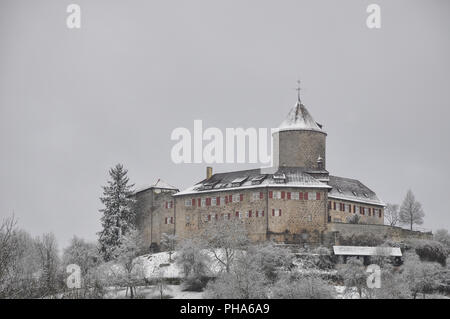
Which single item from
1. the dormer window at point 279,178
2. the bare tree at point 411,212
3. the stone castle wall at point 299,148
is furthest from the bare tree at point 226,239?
the bare tree at point 411,212

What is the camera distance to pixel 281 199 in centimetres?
8075

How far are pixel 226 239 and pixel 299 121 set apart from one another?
1470 centimetres

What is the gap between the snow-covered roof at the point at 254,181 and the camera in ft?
267

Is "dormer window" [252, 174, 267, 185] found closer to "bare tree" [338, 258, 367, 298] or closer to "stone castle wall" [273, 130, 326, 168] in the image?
"stone castle wall" [273, 130, 326, 168]

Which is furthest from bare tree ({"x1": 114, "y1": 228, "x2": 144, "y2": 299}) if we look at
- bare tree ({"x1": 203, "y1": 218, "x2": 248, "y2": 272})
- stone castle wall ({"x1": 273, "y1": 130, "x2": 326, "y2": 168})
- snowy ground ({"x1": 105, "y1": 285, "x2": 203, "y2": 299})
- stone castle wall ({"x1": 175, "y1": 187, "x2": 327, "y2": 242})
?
stone castle wall ({"x1": 273, "y1": 130, "x2": 326, "y2": 168})

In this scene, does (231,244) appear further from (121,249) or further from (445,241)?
(445,241)

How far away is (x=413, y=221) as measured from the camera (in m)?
103

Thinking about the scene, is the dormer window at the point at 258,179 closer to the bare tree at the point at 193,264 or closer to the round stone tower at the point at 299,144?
the round stone tower at the point at 299,144

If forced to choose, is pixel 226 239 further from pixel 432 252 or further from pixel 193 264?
pixel 432 252

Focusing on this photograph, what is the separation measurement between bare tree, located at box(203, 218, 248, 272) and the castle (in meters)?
1.26

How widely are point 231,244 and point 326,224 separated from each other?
811cm

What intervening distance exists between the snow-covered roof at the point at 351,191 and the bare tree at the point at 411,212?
1396 cm

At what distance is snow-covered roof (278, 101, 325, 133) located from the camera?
86.9m
